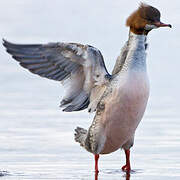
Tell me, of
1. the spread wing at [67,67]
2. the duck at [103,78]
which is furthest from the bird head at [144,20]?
the spread wing at [67,67]

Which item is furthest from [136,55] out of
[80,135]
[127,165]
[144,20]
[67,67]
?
[80,135]

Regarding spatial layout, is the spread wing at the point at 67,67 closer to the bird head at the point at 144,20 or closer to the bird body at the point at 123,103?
the bird body at the point at 123,103

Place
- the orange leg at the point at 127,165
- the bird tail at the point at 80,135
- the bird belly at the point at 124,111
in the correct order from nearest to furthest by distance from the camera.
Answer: the bird belly at the point at 124,111 → the orange leg at the point at 127,165 → the bird tail at the point at 80,135

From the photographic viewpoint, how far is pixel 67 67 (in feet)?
42.9

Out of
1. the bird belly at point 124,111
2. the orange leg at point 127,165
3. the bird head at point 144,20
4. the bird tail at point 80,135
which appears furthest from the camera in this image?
the bird tail at point 80,135

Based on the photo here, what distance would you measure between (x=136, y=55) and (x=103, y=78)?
1.55 feet

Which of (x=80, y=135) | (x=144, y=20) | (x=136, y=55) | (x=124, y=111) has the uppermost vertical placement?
(x=144, y=20)

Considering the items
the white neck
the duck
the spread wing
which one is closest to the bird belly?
the duck

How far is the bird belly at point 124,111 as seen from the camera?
494 inches

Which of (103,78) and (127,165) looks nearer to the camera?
(103,78)

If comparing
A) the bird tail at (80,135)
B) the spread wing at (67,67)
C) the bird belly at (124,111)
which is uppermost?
the spread wing at (67,67)

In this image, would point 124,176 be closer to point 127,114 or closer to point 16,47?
point 127,114

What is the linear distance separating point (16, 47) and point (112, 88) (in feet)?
3.83

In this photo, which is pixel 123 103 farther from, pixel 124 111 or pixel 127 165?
pixel 127 165
